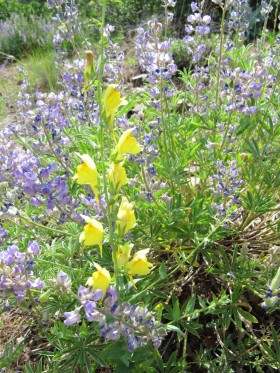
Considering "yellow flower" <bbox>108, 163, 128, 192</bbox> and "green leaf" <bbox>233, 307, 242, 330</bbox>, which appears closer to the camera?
"yellow flower" <bbox>108, 163, 128, 192</bbox>

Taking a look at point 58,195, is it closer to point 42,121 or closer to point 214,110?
point 42,121

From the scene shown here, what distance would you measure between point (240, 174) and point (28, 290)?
1357 mm

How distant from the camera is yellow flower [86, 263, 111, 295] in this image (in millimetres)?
1425

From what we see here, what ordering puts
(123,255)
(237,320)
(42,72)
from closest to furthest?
1. (123,255)
2. (237,320)
3. (42,72)

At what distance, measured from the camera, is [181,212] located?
81.9 inches

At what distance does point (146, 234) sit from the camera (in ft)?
7.25

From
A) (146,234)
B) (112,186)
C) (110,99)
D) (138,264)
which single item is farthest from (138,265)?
(146,234)

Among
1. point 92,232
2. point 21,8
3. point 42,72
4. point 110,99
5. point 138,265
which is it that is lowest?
point 42,72

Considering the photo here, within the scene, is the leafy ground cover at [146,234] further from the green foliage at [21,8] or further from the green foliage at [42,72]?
the green foliage at [21,8]

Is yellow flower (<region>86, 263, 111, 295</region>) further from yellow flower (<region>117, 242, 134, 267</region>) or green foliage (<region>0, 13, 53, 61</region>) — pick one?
green foliage (<region>0, 13, 53, 61</region>)

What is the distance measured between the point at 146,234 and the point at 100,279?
2.61 ft

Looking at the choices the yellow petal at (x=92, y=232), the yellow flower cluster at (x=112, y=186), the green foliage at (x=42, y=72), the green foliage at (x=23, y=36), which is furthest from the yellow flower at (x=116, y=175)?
the green foliage at (x=23, y=36)

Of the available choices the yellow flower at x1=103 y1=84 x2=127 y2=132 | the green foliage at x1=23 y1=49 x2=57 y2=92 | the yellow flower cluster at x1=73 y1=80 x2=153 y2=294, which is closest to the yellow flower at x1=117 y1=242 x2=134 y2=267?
the yellow flower cluster at x1=73 y1=80 x2=153 y2=294

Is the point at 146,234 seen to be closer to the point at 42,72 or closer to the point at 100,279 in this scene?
the point at 100,279
